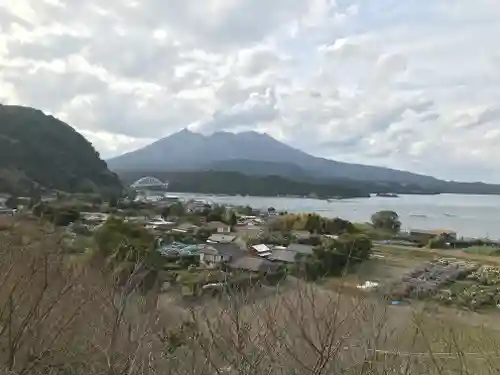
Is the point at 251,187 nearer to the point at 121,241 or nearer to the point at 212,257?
the point at 212,257

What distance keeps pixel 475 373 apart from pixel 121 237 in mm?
6687

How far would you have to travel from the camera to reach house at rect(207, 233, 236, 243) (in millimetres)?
12272

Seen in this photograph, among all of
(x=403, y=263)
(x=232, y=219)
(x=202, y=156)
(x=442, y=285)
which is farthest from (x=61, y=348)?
(x=202, y=156)

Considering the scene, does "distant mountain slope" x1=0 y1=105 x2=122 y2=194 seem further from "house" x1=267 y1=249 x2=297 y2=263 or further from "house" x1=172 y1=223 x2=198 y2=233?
"house" x1=267 y1=249 x2=297 y2=263

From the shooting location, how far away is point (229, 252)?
9.95 m

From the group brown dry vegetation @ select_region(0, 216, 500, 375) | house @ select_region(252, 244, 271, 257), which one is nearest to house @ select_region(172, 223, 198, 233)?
house @ select_region(252, 244, 271, 257)

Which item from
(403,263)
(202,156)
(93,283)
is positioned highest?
(202,156)

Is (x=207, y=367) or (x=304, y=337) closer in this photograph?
(x=304, y=337)

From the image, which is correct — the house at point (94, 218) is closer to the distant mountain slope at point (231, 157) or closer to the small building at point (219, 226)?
the small building at point (219, 226)

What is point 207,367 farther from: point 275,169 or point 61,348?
point 275,169

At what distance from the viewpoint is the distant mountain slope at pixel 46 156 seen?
1112 inches

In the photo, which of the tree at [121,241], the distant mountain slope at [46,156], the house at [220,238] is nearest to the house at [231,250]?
the house at [220,238]

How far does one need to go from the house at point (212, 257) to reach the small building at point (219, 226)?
4673mm

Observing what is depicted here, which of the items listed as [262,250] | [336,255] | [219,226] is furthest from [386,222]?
[336,255]
